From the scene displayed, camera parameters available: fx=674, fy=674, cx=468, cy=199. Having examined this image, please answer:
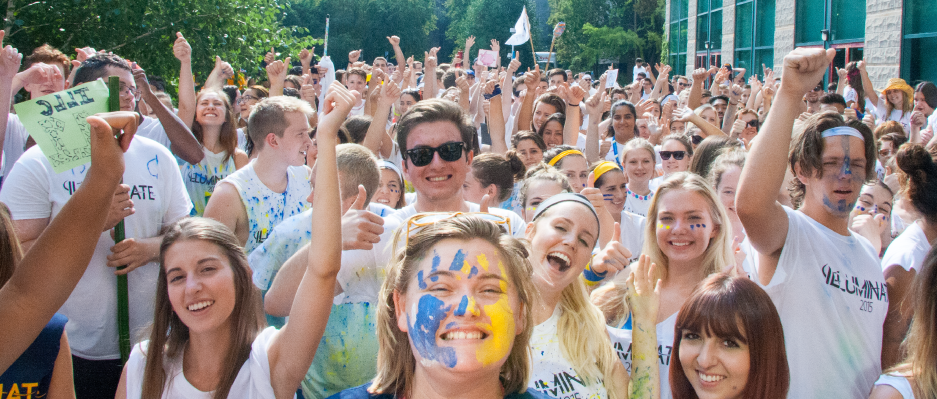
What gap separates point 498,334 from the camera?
1677mm

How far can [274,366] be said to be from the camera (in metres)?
2.16

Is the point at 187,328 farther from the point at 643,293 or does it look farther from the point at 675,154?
the point at 675,154

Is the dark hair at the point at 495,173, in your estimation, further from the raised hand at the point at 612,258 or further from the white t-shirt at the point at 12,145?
the white t-shirt at the point at 12,145

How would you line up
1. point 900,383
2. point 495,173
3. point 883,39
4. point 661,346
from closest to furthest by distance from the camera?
1. point 900,383
2. point 661,346
3. point 495,173
4. point 883,39

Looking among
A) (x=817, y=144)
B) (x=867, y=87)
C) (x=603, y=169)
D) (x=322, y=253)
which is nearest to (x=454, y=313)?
(x=322, y=253)

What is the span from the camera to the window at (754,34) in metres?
19.0

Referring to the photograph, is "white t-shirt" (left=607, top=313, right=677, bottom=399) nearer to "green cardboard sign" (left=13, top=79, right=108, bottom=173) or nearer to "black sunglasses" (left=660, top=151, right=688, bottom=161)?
"green cardboard sign" (left=13, top=79, right=108, bottom=173)

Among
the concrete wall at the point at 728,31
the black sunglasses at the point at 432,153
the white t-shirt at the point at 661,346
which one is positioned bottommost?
the white t-shirt at the point at 661,346

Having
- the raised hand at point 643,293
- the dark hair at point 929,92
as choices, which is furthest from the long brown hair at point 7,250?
the dark hair at point 929,92

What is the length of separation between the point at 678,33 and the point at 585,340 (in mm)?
27779

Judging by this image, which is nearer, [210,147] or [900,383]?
[900,383]

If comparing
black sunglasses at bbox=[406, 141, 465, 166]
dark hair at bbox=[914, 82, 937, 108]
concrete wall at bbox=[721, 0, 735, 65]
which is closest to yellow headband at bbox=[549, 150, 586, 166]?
black sunglasses at bbox=[406, 141, 465, 166]

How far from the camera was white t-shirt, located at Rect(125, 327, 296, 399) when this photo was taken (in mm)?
2145

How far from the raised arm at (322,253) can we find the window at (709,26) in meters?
23.1
